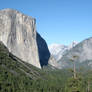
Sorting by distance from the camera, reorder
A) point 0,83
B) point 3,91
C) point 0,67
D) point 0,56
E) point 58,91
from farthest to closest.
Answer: point 0,56 → point 0,67 → point 58,91 → point 0,83 → point 3,91

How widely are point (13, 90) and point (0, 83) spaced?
1007 centimetres

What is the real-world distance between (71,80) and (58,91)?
111 metres

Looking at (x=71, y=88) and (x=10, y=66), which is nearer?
(x=71, y=88)

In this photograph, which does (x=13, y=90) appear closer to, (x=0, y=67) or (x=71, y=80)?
(x=0, y=67)

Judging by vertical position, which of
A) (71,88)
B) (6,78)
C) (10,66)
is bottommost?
(71,88)

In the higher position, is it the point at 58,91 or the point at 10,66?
the point at 10,66

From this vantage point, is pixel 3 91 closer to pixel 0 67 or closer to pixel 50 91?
pixel 50 91

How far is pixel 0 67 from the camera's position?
157m

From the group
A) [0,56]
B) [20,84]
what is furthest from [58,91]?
[0,56]

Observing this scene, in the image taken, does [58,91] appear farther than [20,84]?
Yes

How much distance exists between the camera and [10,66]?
178m

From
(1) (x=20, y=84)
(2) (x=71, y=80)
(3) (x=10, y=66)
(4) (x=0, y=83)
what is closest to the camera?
(2) (x=71, y=80)

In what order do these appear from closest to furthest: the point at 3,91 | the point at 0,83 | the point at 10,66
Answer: the point at 3,91
the point at 0,83
the point at 10,66

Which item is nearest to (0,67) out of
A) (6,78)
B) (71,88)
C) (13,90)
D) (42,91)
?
(6,78)
